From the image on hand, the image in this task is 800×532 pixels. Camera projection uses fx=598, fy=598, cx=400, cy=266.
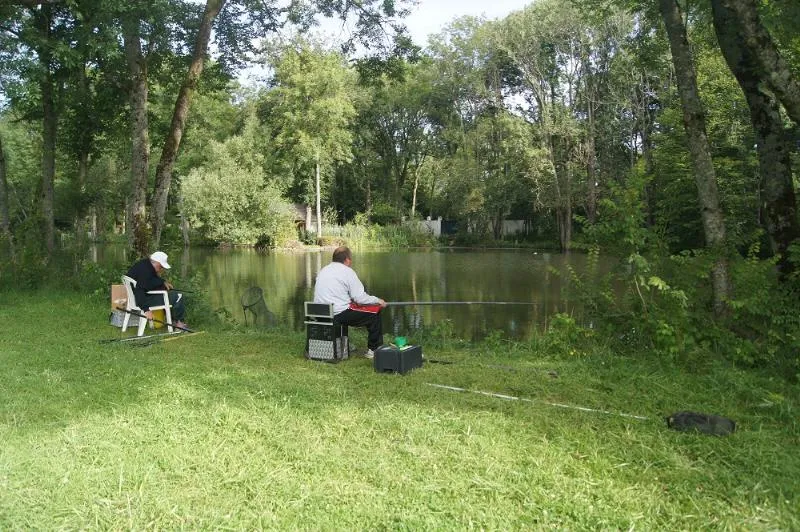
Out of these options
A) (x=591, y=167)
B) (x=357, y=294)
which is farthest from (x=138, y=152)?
(x=591, y=167)

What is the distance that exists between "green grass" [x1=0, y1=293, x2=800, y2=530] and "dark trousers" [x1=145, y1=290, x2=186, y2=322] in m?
2.27

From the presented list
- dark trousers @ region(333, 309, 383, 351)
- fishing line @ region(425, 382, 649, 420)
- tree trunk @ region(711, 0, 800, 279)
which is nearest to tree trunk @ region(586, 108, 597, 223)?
tree trunk @ region(711, 0, 800, 279)

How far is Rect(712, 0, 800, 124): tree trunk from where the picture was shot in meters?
5.16

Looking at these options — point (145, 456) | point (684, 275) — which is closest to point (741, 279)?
point (684, 275)

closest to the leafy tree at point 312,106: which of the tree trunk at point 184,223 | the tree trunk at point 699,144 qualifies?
the tree trunk at point 184,223

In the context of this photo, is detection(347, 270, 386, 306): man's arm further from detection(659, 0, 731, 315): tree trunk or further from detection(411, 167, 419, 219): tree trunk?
detection(411, 167, 419, 219): tree trunk

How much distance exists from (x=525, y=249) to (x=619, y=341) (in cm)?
3153

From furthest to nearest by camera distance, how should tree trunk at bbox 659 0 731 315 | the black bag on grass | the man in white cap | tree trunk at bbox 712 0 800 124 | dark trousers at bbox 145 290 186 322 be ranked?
dark trousers at bbox 145 290 186 322 → the man in white cap → tree trunk at bbox 659 0 731 315 → tree trunk at bbox 712 0 800 124 → the black bag on grass

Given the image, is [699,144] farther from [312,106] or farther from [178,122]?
[312,106]

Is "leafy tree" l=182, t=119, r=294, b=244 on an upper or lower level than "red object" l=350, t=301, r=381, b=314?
upper

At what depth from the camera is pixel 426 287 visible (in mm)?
17312

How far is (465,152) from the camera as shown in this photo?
131 ft

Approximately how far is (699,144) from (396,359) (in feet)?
13.5

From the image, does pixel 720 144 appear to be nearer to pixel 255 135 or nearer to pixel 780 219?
pixel 780 219
